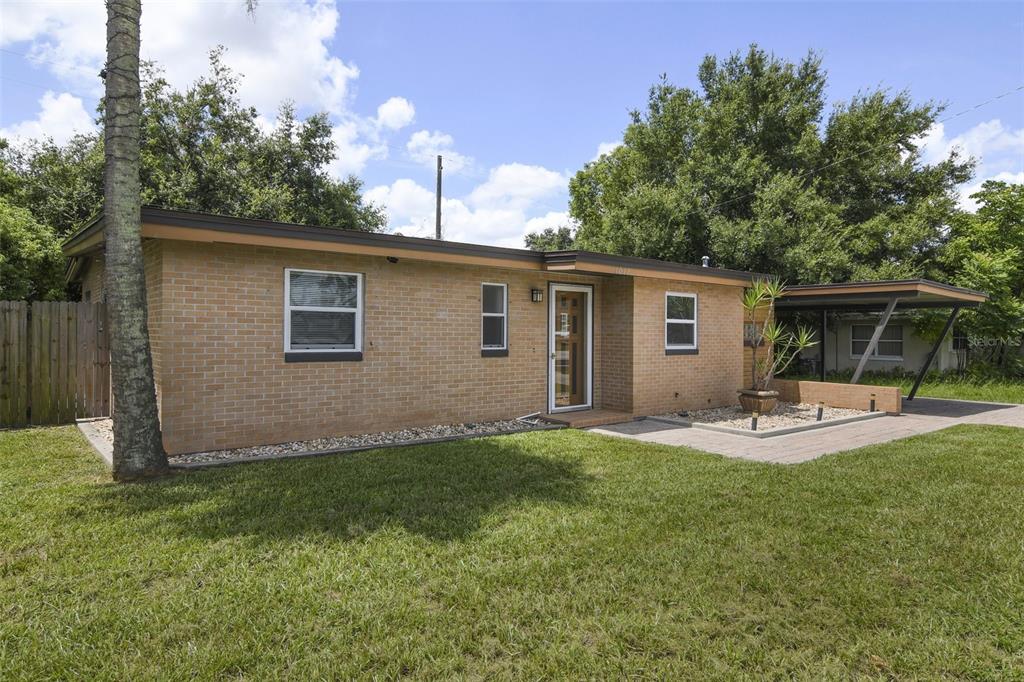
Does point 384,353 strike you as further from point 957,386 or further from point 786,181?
point 786,181

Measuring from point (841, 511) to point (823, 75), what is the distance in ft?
74.6

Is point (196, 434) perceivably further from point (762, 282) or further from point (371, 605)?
point (762, 282)

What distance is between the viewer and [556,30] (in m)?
13.1

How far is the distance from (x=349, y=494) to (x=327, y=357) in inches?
120

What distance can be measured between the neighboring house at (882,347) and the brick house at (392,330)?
11.7 meters

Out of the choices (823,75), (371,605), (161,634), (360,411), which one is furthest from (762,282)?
(823,75)

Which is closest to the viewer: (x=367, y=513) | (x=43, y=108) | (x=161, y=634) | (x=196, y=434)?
(x=161, y=634)

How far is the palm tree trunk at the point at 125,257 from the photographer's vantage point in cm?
546

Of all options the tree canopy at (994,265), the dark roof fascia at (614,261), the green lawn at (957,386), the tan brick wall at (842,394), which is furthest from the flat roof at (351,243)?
the tree canopy at (994,265)

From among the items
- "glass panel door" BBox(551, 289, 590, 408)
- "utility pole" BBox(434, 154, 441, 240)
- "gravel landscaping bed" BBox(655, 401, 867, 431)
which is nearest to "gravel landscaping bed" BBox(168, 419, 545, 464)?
"glass panel door" BBox(551, 289, 590, 408)

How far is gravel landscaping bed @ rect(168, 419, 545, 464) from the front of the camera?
6.68 meters

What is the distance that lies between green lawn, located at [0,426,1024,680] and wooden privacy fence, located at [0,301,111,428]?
365cm

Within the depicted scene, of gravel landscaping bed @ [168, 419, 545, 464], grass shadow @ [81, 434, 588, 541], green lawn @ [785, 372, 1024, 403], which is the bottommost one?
grass shadow @ [81, 434, 588, 541]

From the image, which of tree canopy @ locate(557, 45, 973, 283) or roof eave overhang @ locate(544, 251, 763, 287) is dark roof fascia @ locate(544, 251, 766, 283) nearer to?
roof eave overhang @ locate(544, 251, 763, 287)
